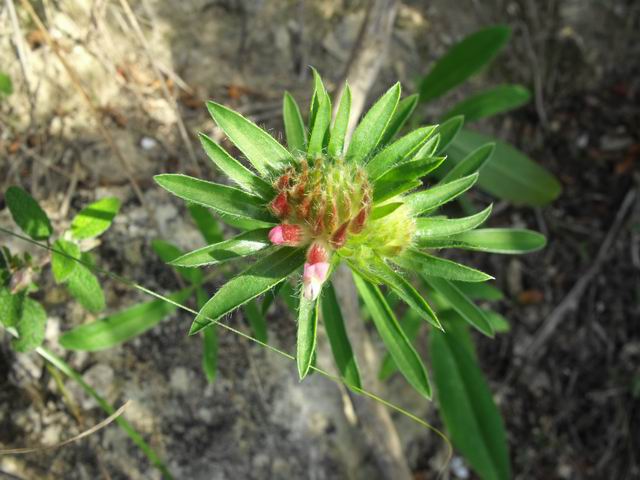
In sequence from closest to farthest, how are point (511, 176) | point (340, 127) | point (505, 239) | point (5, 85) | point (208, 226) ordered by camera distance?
point (340, 127) < point (505, 239) < point (208, 226) < point (5, 85) < point (511, 176)

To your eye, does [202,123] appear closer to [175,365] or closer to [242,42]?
[242,42]

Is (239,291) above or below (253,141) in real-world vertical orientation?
below

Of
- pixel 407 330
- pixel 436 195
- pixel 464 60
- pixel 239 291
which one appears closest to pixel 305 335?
pixel 239 291

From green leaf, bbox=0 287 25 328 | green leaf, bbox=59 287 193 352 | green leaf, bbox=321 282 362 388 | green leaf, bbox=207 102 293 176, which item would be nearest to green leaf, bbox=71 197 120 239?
green leaf, bbox=0 287 25 328

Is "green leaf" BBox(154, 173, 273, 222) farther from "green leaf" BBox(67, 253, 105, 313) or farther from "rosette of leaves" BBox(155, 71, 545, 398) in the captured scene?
"green leaf" BBox(67, 253, 105, 313)

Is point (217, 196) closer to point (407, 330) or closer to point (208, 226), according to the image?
point (208, 226)

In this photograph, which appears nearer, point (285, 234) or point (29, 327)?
point (285, 234)

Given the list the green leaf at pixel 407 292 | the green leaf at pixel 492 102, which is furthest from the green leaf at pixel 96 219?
the green leaf at pixel 492 102
